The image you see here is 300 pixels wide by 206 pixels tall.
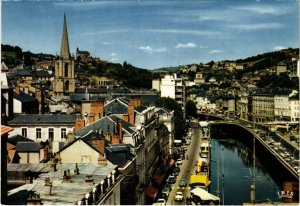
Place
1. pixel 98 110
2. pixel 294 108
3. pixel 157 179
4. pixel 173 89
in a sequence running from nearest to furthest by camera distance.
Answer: pixel 98 110
pixel 157 179
pixel 294 108
pixel 173 89

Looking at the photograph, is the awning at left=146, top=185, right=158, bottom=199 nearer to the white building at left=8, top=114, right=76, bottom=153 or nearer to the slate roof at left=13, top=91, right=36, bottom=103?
the white building at left=8, top=114, right=76, bottom=153

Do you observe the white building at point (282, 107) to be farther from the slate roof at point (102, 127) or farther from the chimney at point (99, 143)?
the chimney at point (99, 143)

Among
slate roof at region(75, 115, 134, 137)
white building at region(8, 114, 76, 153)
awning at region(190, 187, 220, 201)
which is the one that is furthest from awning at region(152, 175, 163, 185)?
white building at region(8, 114, 76, 153)

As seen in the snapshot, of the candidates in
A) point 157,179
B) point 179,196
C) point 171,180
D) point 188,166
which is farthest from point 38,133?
point 179,196

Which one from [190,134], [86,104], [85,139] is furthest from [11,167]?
[190,134]

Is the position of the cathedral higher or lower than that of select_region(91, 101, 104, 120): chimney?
higher

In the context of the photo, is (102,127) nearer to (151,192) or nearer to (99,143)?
(99,143)

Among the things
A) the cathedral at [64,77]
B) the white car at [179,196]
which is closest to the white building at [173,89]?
the cathedral at [64,77]

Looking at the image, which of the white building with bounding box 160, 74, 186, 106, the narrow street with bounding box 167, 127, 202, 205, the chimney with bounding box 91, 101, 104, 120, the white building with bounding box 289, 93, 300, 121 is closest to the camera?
the chimney with bounding box 91, 101, 104, 120
